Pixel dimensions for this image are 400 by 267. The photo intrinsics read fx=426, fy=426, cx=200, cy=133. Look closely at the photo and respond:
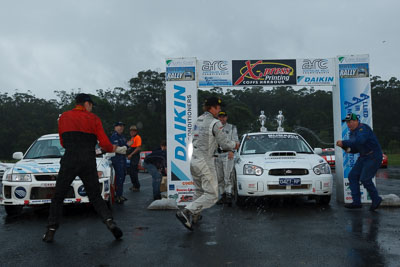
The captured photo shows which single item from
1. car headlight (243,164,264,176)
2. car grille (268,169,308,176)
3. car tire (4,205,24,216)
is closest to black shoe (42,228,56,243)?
car tire (4,205,24,216)

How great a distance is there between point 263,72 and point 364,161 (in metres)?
2.79

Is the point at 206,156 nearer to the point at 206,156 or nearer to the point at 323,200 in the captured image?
the point at 206,156

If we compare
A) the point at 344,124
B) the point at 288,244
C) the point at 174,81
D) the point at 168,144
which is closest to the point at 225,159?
the point at 168,144

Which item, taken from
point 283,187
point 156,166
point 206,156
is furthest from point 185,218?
point 156,166

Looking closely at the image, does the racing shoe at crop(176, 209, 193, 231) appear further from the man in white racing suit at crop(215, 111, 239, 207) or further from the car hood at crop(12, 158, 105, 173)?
the man in white racing suit at crop(215, 111, 239, 207)

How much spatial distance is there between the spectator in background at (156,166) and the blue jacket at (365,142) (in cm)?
409

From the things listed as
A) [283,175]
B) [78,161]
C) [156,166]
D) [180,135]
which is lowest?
[283,175]

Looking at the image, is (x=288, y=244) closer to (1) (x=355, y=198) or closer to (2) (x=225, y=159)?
(1) (x=355, y=198)

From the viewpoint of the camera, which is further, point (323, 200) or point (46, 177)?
point (323, 200)

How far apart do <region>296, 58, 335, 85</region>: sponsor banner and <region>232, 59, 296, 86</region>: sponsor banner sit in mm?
146

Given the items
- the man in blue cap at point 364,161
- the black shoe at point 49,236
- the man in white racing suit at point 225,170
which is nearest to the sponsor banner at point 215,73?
the man in white racing suit at point 225,170

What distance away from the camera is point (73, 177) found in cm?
539

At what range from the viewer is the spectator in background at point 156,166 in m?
9.48

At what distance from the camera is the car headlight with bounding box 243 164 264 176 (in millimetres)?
8062
